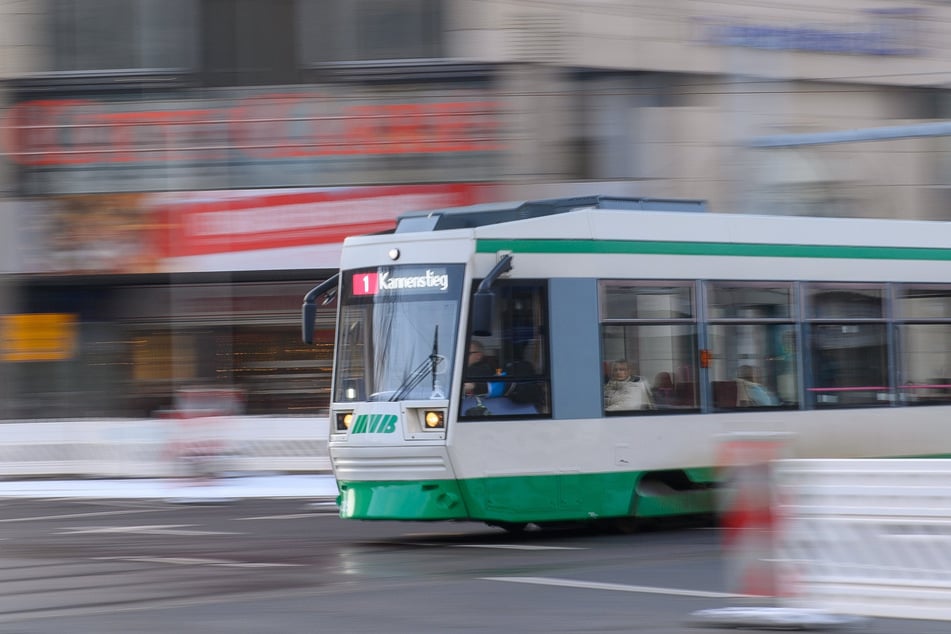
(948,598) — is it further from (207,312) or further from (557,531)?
(207,312)

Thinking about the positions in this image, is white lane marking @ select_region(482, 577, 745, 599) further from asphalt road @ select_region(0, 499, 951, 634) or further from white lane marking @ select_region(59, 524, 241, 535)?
white lane marking @ select_region(59, 524, 241, 535)

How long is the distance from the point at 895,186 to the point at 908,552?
21.0 meters

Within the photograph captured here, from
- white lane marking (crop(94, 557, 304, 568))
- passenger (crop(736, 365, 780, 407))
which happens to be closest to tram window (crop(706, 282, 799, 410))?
passenger (crop(736, 365, 780, 407))

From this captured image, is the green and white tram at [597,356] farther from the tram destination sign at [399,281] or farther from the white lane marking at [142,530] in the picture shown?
the white lane marking at [142,530]

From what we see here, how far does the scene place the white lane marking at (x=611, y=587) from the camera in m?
8.99

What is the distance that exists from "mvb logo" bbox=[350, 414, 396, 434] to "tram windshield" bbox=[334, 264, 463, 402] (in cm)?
15

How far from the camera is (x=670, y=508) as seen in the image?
1290cm

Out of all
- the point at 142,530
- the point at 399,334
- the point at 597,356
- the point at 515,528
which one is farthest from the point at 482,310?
the point at 142,530

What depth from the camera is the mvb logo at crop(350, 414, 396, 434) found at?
11.9 metres

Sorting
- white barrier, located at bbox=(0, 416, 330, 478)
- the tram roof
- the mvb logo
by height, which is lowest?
white barrier, located at bbox=(0, 416, 330, 478)

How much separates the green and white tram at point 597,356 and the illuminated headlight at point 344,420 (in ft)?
0.11

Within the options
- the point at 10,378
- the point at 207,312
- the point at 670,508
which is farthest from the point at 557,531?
the point at 10,378

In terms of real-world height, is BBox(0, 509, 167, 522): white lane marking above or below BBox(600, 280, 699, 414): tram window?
below

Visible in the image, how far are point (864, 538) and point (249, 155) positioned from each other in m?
17.8
